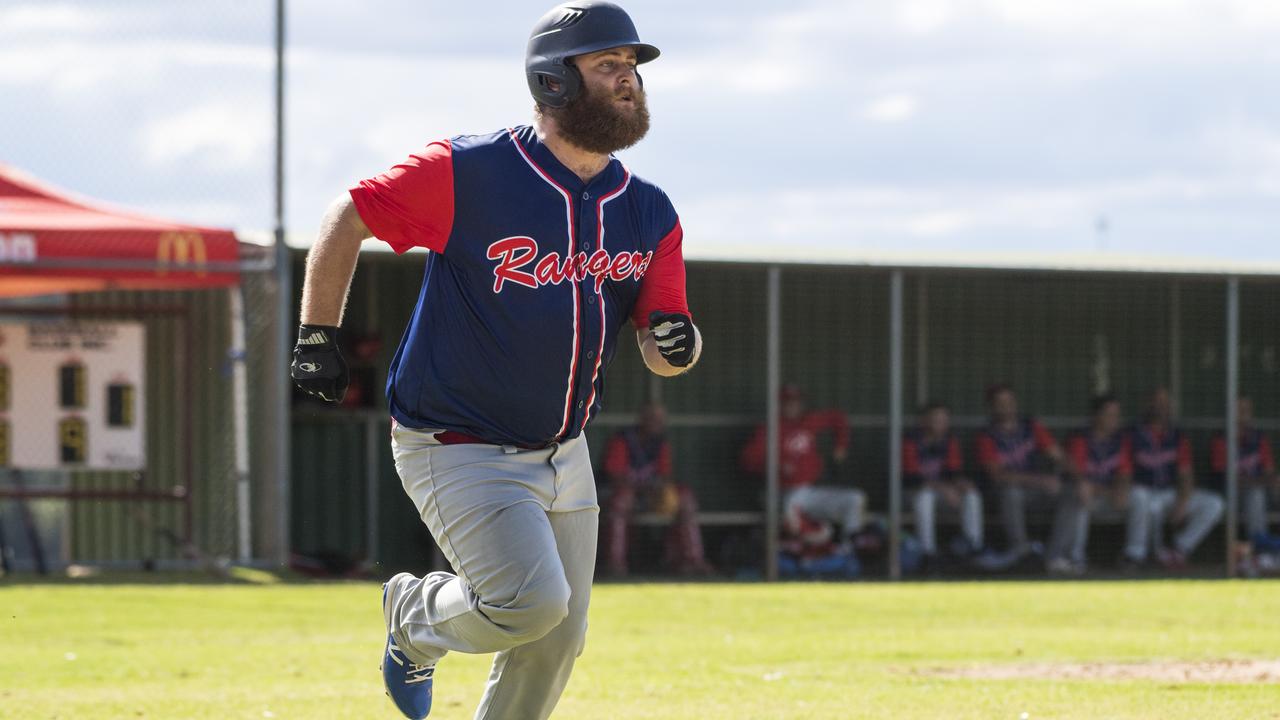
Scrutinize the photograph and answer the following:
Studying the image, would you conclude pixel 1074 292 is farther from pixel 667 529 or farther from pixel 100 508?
pixel 100 508

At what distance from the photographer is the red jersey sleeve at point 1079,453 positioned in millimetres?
15773

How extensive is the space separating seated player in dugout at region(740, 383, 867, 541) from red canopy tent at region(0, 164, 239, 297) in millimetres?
4362

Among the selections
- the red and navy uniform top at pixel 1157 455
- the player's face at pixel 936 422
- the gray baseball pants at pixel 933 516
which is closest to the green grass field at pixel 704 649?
the gray baseball pants at pixel 933 516

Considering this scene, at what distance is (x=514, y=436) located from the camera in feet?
15.8

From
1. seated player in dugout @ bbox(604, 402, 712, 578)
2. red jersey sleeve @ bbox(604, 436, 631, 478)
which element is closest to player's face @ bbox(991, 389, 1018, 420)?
seated player in dugout @ bbox(604, 402, 712, 578)

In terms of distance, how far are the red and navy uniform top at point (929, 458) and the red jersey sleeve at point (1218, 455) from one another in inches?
95.4

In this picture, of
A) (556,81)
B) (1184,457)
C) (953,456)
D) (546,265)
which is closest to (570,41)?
(556,81)

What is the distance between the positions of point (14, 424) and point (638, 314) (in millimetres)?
→ 9493

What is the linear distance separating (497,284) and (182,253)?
29.3 feet

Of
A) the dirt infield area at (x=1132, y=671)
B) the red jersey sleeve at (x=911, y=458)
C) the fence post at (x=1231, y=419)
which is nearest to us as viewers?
the dirt infield area at (x=1132, y=671)

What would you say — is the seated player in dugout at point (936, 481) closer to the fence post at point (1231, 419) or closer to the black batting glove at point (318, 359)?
the fence post at point (1231, 419)

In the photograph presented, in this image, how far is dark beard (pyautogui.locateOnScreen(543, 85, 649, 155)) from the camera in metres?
4.87

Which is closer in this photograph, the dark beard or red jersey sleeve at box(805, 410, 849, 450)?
the dark beard

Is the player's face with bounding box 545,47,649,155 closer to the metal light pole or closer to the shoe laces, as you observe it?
the shoe laces
